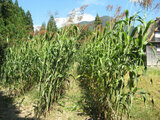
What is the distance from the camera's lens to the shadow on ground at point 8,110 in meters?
2.17

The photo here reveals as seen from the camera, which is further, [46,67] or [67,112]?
[67,112]

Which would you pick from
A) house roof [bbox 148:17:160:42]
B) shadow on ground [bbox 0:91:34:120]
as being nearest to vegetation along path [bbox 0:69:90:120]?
shadow on ground [bbox 0:91:34:120]

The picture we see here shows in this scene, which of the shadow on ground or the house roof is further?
the shadow on ground

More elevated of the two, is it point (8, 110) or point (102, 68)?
point (102, 68)

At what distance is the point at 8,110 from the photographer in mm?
2426

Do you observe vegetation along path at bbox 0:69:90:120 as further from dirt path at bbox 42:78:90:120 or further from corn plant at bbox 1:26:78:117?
corn plant at bbox 1:26:78:117

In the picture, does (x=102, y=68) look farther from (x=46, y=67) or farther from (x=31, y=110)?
(x=31, y=110)

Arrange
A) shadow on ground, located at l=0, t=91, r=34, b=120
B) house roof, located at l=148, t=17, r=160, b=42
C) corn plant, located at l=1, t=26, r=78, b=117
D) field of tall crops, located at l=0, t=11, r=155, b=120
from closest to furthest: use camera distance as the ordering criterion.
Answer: field of tall crops, located at l=0, t=11, r=155, b=120 → house roof, located at l=148, t=17, r=160, b=42 → corn plant, located at l=1, t=26, r=78, b=117 → shadow on ground, located at l=0, t=91, r=34, b=120

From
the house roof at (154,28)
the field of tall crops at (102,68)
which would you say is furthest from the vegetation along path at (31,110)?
the house roof at (154,28)

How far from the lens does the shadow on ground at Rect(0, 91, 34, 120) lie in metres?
2.17

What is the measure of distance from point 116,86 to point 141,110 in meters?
1.35

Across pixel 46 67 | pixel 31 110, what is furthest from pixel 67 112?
pixel 46 67

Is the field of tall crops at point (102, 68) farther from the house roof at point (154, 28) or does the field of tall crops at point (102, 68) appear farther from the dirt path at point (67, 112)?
the house roof at point (154, 28)

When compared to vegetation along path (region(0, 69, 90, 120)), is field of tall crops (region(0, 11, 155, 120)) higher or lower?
higher
